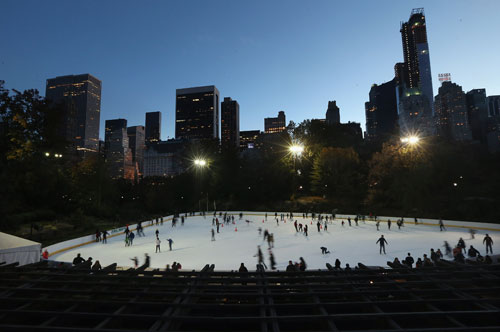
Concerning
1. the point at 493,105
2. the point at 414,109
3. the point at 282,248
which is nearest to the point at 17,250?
the point at 282,248

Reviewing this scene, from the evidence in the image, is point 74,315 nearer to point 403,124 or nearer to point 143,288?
point 143,288

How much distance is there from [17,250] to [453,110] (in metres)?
209

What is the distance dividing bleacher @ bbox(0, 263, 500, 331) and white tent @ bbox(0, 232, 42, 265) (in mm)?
7259

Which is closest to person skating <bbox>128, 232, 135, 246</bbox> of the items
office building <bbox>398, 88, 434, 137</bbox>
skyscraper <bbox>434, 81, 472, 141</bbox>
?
office building <bbox>398, 88, 434, 137</bbox>

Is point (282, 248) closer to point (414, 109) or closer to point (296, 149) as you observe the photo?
point (296, 149)

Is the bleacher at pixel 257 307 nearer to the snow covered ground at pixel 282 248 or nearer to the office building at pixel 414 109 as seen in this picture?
the snow covered ground at pixel 282 248

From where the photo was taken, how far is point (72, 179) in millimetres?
38969

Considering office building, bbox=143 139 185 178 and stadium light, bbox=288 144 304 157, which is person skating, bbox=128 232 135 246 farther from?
office building, bbox=143 139 185 178

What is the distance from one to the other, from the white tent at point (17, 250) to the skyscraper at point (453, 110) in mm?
189860

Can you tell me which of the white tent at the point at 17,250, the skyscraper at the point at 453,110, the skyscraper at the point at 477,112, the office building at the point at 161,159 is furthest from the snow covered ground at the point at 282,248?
the skyscraper at the point at 453,110

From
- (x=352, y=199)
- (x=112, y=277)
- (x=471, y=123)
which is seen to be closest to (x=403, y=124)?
(x=471, y=123)

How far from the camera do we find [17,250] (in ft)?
36.7

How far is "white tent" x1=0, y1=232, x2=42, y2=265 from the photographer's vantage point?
1067cm

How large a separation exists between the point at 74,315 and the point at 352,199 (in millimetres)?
48129
